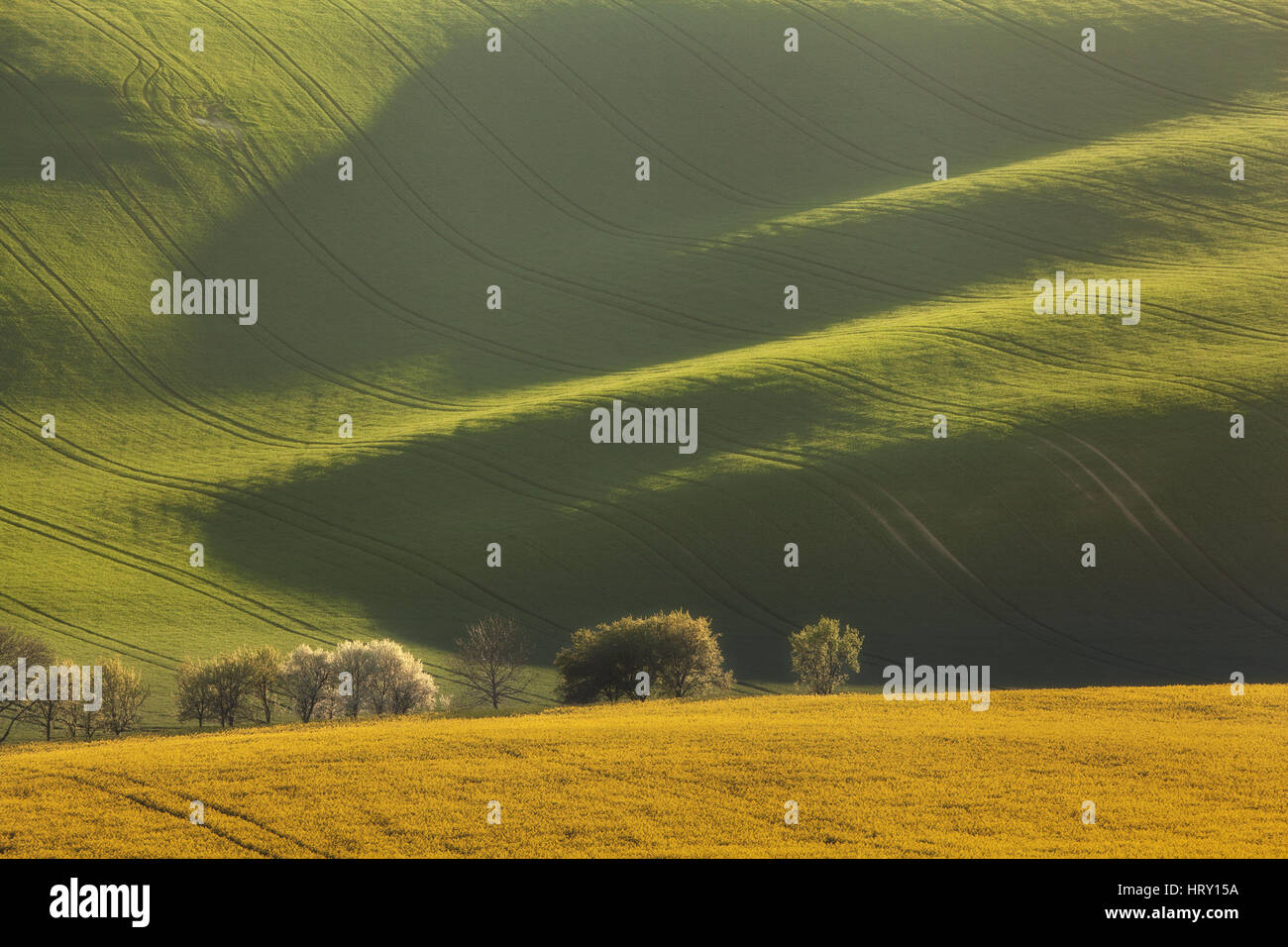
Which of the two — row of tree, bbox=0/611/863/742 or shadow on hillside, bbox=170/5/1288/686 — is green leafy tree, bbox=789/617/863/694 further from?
shadow on hillside, bbox=170/5/1288/686

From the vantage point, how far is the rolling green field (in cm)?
6338

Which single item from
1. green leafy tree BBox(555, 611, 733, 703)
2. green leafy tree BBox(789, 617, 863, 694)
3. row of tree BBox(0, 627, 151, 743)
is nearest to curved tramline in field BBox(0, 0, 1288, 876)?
green leafy tree BBox(555, 611, 733, 703)

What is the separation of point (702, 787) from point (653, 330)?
69067 millimetres

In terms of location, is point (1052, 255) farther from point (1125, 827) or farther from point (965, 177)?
point (1125, 827)

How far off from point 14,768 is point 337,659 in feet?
74.5

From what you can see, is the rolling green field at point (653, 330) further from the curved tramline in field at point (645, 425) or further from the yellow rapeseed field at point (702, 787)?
the yellow rapeseed field at point (702, 787)

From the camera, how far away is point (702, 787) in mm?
25766

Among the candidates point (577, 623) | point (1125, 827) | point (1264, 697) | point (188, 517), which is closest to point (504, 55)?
point (188, 517)

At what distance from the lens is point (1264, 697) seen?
35.1 metres

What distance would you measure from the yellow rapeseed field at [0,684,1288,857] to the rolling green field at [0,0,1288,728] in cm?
2576

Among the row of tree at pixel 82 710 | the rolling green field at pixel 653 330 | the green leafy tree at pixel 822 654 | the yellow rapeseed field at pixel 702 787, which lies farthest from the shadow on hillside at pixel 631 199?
the yellow rapeseed field at pixel 702 787

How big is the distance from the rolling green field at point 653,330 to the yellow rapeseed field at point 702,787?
2576 centimetres

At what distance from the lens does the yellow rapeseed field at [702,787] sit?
2189cm

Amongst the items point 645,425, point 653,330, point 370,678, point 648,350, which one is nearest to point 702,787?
point 370,678
